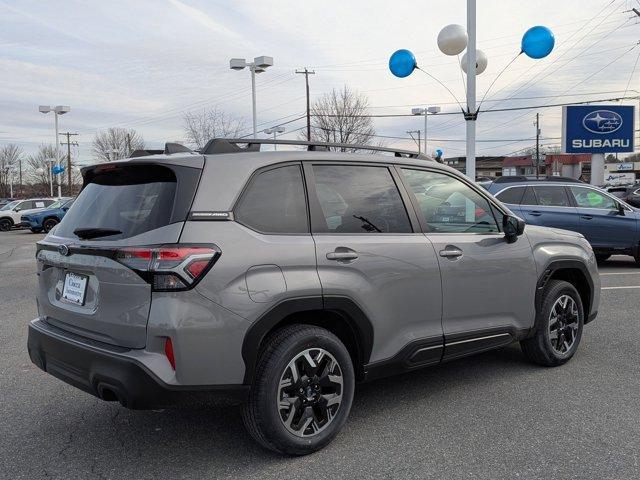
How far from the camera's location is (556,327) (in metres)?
4.91

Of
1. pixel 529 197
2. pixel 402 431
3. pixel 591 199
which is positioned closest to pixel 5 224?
pixel 529 197

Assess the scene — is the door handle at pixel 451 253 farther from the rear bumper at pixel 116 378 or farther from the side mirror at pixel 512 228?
the rear bumper at pixel 116 378

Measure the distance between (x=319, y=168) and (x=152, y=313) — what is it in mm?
1399

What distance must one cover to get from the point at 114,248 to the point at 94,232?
305mm

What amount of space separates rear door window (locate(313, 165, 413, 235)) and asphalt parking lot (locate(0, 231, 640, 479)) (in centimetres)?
132

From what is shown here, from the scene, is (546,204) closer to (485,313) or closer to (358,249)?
(485,313)

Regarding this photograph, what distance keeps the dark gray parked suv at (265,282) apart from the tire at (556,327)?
69 centimetres

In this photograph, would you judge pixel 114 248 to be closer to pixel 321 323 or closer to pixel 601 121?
pixel 321 323

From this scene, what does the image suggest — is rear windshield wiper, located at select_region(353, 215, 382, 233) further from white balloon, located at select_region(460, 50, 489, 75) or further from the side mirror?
white balloon, located at select_region(460, 50, 489, 75)

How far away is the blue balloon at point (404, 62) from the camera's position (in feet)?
42.0

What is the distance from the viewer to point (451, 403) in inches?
163

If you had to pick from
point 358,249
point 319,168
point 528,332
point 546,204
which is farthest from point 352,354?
point 546,204

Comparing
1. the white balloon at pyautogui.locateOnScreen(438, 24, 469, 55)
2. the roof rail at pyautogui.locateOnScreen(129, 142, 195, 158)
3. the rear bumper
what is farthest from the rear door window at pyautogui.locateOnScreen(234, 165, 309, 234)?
the white balloon at pyautogui.locateOnScreen(438, 24, 469, 55)

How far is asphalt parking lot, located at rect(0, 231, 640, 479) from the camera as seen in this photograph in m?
3.17
